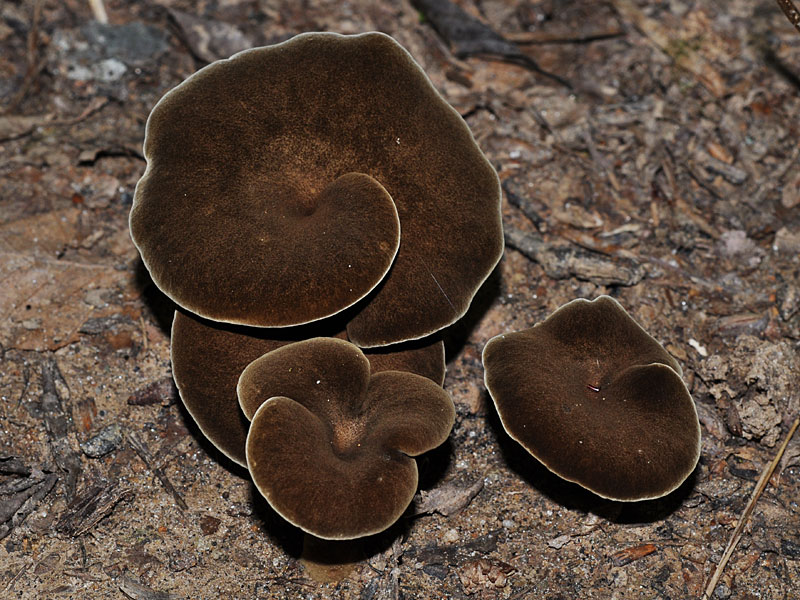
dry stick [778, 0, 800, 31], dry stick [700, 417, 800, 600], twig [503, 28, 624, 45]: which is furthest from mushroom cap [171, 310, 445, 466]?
twig [503, 28, 624, 45]

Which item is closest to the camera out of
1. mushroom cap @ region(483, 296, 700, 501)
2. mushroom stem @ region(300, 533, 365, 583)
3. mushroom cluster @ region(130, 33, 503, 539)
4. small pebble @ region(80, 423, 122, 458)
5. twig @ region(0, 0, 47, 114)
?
mushroom cluster @ region(130, 33, 503, 539)

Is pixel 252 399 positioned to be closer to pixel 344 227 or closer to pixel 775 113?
pixel 344 227

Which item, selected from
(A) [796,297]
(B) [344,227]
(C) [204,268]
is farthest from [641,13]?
(C) [204,268]

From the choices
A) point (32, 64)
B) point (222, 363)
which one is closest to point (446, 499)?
point (222, 363)

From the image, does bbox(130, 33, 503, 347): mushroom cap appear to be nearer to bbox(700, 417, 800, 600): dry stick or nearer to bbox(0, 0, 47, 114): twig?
bbox(700, 417, 800, 600): dry stick

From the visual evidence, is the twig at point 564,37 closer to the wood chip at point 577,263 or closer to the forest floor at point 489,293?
the forest floor at point 489,293

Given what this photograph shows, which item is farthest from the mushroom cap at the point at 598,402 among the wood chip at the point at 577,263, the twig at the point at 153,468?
the twig at the point at 153,468
